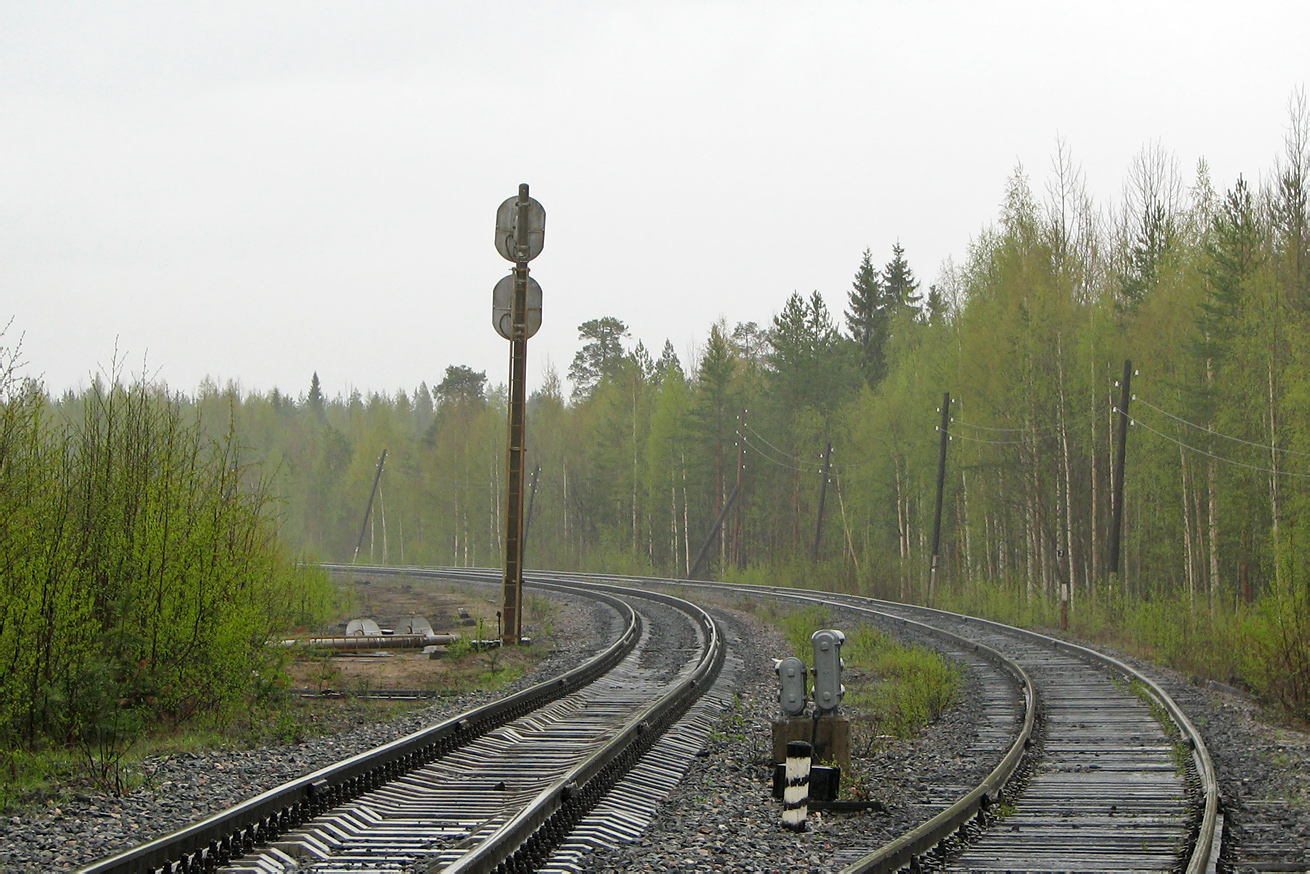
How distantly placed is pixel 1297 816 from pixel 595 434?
63358 millimetres

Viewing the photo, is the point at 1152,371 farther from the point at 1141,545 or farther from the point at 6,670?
the point at 6,670

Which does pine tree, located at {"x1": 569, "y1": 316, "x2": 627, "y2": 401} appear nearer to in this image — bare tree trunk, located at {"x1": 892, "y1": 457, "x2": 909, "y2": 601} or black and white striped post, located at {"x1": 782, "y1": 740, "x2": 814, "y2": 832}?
bare tree trunk, located at {"x1": 892, "y1": 457, "x2": 909, "y2": 601}

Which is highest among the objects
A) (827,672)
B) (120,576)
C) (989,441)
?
(989,441)

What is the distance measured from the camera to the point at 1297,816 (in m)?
8.11

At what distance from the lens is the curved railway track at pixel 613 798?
6227 millimetres

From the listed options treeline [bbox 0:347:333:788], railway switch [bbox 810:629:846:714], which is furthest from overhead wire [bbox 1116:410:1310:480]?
treeline [bbox 0:347:333:788]

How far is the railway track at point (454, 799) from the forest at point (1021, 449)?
4403mm

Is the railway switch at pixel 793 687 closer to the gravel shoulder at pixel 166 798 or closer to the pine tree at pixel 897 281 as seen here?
the gravel shoulder at pixel 166 798

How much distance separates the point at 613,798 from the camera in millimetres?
8055

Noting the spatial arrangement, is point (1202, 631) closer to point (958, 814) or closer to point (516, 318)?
point (516, 318)

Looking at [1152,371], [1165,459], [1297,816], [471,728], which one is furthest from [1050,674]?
[1152,371]

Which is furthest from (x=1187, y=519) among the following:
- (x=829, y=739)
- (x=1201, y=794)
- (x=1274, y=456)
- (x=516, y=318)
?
(x=829, y=739)

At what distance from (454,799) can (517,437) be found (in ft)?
38.8

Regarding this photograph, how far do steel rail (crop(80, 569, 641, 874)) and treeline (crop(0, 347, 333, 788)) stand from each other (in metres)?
1.77
